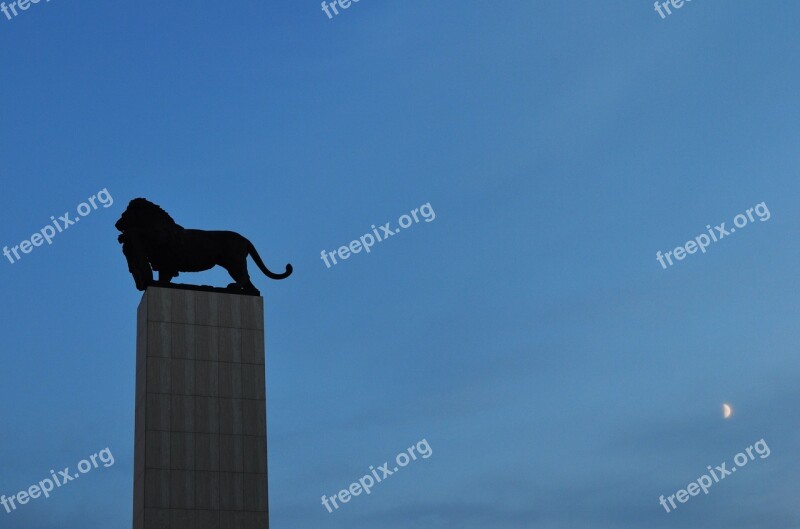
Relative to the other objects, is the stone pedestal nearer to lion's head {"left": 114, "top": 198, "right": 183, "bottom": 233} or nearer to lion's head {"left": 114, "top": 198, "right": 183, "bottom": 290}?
lion's head {"left": 114, "top": 198, "right": 183, "bottom": 290}

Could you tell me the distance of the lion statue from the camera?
25062 mm

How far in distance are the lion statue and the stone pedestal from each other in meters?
0.67

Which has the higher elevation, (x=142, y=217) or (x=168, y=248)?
(x=142, y=217)

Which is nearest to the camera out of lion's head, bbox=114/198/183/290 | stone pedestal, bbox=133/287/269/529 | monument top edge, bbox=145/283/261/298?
stone pedestal, bbox=133/287/269/529

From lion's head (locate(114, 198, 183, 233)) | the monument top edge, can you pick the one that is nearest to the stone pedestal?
the monument top edge

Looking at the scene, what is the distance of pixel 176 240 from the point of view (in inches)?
998

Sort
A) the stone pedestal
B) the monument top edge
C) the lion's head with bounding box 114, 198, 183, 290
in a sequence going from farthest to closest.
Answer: the lion's head with bounding box 114, 198, 183, 290
the monument top edge
the stone pedestal

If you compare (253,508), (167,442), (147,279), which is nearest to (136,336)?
(147,279)

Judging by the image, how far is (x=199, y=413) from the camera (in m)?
23.8

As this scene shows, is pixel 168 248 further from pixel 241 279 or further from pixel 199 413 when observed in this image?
pixel 199 413

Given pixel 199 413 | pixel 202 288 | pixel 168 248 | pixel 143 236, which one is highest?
pixel 143 236

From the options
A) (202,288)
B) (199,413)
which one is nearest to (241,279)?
(202,288)

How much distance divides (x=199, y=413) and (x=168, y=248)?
3.83 meters

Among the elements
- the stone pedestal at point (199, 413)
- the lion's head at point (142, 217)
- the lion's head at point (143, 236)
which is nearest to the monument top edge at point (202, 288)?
the stone pedestal at point (199, 413)
